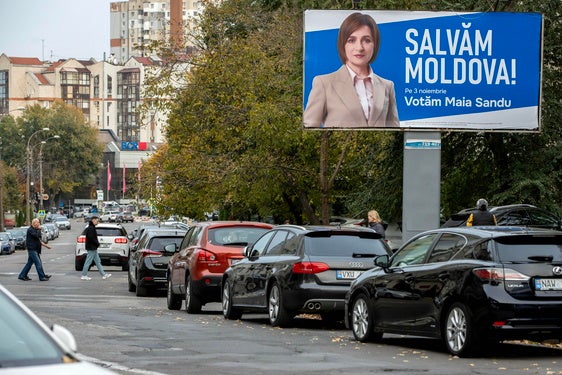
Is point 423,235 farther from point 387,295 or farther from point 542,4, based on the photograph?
point 542,4

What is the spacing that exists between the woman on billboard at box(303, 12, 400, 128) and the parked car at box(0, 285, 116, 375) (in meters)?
21.4

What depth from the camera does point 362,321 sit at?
16906 millimetres

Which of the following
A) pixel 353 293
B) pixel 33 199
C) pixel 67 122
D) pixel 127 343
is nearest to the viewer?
pixel 127 343

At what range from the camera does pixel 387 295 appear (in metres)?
16.2

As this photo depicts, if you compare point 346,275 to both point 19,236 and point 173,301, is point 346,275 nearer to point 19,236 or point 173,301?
point 173,301

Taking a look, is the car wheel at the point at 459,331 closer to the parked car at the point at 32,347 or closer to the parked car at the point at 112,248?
the parked car at the point at 32,347

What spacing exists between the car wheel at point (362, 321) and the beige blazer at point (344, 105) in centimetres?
1096

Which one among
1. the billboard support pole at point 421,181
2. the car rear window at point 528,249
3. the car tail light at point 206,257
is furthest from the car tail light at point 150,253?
the car rear window at point 528,249

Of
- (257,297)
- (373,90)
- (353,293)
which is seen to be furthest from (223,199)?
(353,293)

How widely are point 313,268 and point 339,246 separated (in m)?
0.54

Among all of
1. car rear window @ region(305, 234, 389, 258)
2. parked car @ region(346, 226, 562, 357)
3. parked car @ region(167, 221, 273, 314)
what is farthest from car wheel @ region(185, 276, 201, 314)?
parked car @ region(346, 226, 562, 357)

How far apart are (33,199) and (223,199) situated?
10596 cm

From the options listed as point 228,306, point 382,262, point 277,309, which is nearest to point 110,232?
point 228,306

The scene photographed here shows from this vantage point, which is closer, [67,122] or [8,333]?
[8,333]
